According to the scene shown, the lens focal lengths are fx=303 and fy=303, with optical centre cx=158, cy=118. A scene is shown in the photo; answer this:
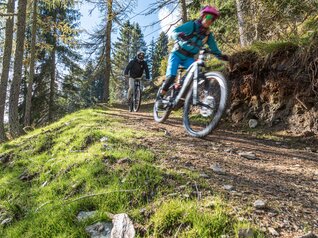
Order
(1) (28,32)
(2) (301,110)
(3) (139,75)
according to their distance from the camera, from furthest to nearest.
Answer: (1) (28,32)
(3) (139,75)
(2) (301,110)

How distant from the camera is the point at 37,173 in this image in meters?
5.09

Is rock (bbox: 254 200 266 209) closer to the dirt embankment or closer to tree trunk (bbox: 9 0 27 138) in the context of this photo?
the dirt embankment

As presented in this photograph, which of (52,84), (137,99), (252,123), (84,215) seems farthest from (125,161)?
(52,84)

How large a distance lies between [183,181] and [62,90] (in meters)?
28.2

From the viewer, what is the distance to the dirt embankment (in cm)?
684

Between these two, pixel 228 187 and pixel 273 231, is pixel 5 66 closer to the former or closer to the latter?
pixel 228 187

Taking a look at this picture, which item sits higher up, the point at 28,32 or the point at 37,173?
the point at 28,32

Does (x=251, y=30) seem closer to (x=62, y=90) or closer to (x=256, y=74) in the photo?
(x=256, y=74)

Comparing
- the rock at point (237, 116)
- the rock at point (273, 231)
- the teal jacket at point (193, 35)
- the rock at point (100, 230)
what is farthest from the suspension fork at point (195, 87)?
the rock at point (273, 231)

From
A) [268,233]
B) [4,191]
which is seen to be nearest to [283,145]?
[268,233]

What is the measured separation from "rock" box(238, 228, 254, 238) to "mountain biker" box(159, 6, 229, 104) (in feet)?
12.6

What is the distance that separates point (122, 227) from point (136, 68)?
938 cm

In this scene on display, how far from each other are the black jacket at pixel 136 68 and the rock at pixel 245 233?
31.4ft

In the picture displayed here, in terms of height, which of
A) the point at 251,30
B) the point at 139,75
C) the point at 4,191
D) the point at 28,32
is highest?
the point at 28,32
